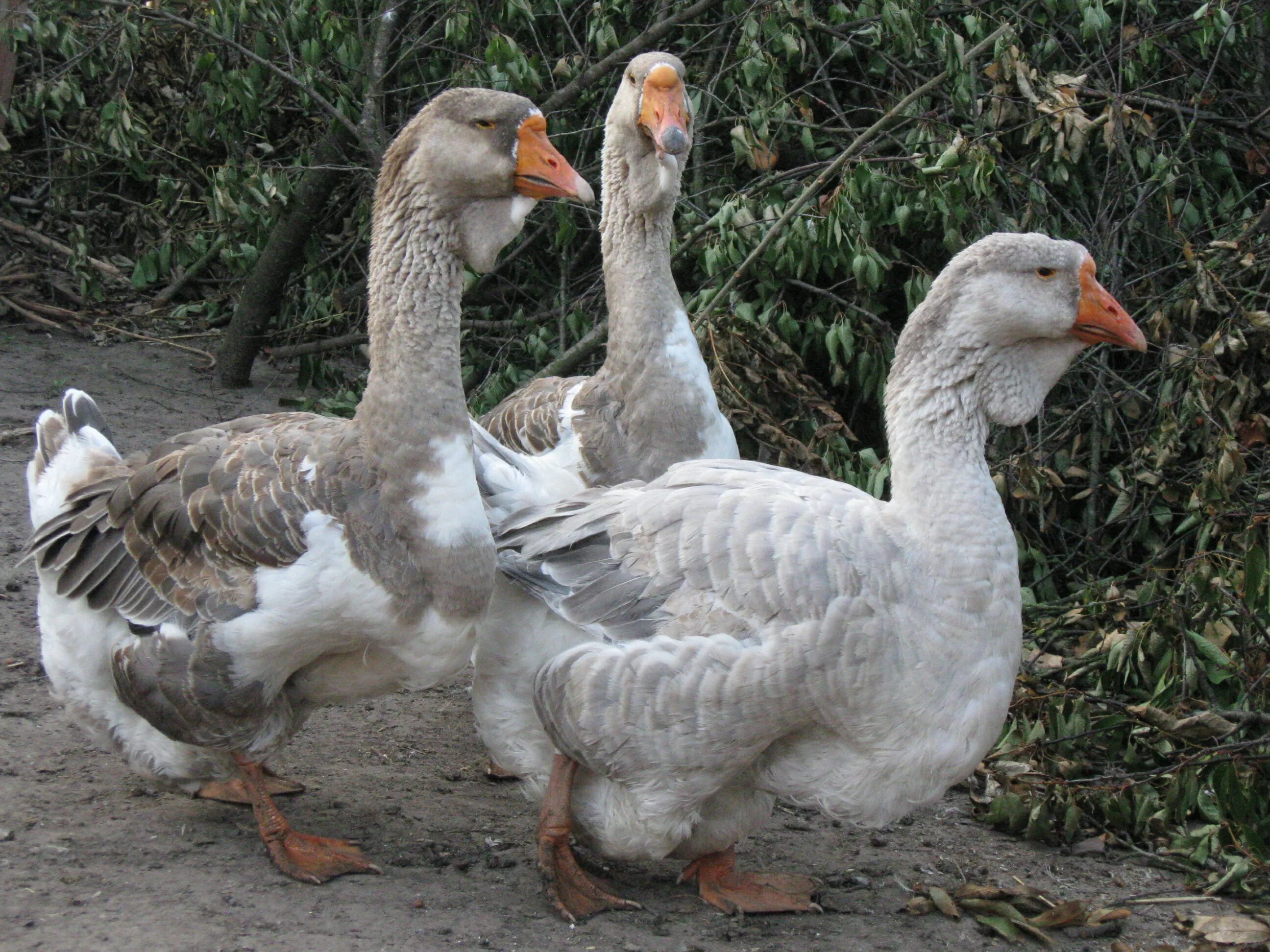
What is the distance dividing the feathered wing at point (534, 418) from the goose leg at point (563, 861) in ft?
4.96

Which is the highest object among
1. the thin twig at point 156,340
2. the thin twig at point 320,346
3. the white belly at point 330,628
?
the white belly at point 330,628

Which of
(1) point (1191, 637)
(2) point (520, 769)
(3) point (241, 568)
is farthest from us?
(1) point (1191, 637)

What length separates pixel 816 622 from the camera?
11.6 ft

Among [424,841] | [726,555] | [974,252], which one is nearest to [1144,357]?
[974,252]

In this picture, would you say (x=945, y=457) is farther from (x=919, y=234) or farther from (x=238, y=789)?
(x=919, y=234)

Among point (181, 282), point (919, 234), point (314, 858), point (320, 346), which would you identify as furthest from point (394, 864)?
point (181, 282)

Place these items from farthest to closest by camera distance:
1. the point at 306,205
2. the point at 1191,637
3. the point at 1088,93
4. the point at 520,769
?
the point at 306,205 → the point at 1088,93 → the point at 1191,637 → the point at 520,769

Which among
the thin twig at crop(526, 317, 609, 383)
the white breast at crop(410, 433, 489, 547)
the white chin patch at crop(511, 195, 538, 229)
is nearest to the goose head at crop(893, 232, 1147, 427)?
the white chin patch at crop(511, 195, 538, 229)

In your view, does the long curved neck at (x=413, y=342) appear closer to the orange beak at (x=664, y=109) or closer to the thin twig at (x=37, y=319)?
the orange beak at (x=664, y=109)

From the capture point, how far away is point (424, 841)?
4.20 metres

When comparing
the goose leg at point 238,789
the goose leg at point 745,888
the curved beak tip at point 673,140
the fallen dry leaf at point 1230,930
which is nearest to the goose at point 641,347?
the curved beak tip at point 673,140

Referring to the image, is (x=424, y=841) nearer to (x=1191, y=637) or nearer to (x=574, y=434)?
(x=574, y=434)

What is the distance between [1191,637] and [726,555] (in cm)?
211

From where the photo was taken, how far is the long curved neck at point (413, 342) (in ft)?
12.1
